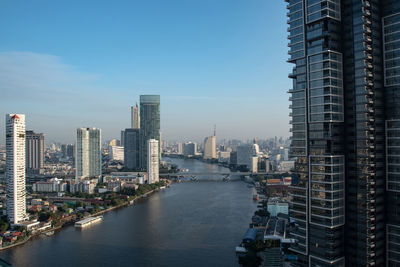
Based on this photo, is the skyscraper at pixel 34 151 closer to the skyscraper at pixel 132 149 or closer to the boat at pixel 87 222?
the skyscraper at pixel 132 149

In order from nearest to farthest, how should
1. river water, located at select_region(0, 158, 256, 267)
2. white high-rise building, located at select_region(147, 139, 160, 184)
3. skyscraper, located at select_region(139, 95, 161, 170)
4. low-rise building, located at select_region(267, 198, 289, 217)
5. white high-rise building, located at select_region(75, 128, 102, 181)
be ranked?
1. river water, located at select_region(0, 158, 256, 267)
2. low-rise building, located at select_region(267, 198, 289, 217)
3. white high-rise building, located at select_region(147, 139, 160, 184)
4. white high-rise building, located at select_region(75, 128, 102, 181)
5. skyscraper, located at select_region(139, 95, 161, 170)

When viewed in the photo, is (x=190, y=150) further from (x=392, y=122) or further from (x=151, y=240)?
(x=392, y=122)

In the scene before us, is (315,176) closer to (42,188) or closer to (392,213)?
(392,213)

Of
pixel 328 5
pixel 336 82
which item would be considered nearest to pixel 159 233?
pixel 336 82

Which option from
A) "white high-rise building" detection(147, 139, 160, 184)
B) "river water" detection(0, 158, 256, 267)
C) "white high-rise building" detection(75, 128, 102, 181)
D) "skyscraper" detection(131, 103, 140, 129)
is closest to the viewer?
"river water" detection(0, 158, 256, 267)

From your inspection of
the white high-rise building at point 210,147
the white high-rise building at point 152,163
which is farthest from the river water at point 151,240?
the white high-rise building at point 210,147

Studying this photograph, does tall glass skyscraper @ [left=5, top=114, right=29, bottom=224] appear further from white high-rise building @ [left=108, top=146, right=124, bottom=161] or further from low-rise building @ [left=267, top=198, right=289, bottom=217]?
white high-rise building @ [left=108, top=146, right=124, bottom=161]

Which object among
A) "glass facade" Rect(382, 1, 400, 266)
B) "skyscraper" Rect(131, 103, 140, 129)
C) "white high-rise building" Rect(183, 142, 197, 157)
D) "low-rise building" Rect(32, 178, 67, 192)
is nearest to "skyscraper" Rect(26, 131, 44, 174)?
"low-rise building" Rect(32, 178, 67, 192)
